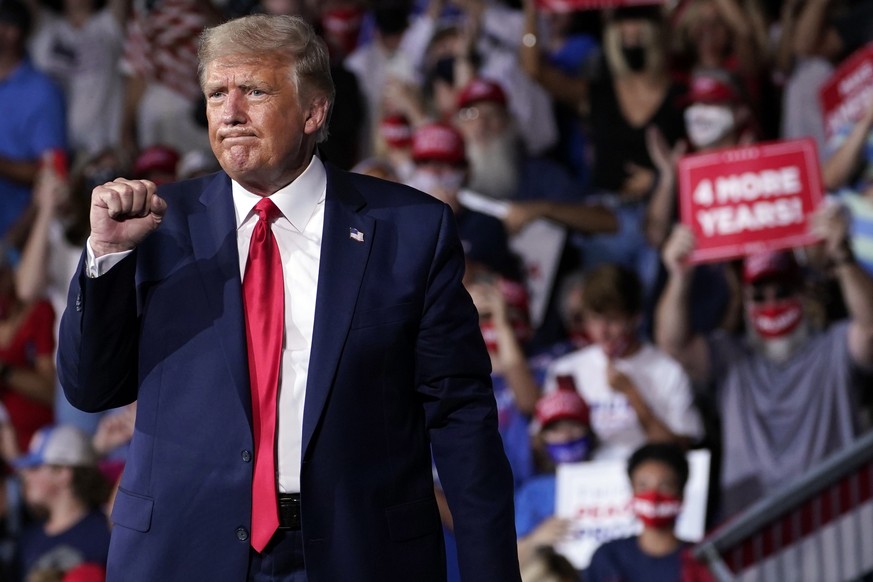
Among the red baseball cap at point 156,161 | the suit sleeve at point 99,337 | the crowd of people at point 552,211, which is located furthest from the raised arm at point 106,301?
the red baseball cap at point 156,161

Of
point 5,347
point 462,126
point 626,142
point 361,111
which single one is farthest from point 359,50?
point 5,347

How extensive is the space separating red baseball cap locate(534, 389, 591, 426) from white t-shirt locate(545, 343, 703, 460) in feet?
0.55

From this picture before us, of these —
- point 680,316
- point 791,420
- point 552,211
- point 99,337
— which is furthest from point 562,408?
point 99,337

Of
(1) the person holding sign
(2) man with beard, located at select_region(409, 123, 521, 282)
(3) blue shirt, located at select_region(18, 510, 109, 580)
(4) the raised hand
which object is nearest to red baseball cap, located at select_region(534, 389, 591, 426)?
(1) the person holding sign

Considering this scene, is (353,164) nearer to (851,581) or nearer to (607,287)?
(607,287)

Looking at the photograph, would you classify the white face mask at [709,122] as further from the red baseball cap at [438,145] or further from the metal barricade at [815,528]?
the metal barricade at [815,528]

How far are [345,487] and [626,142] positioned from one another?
4.95 m

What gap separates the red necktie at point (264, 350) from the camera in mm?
2168

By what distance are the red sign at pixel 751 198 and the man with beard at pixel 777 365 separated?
8 centimetres

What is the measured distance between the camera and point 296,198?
90.9 inches

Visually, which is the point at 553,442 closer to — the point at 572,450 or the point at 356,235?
the point at 572,450

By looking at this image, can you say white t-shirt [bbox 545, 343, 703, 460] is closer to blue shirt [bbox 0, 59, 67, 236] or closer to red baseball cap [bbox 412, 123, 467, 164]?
red baseball cap [bbox 412, 123, 467, 164]

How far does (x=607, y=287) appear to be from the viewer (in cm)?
586

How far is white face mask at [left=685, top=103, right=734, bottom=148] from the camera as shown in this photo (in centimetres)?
662
